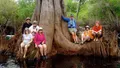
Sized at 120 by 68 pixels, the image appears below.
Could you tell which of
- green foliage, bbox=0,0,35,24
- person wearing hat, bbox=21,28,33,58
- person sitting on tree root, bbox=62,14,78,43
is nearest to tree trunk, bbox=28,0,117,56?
person sitting on tree root, bbox=62,14,78,43

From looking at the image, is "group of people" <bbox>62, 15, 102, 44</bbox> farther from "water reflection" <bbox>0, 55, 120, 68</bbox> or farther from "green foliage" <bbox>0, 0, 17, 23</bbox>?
"green foliage" <bbox>0, 0, 17, 23</bbox>

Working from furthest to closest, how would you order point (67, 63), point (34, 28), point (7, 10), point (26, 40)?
point (7, 10)
point (34, 28)
point (26, 40)
point (67, 63)

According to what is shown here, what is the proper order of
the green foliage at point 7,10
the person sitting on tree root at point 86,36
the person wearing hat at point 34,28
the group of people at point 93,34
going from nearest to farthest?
the person wearing hat at point 34,28 < the person sitting on tree root at point 86,36 < the group of people at point 93,34 < the green foliage at point 7,10

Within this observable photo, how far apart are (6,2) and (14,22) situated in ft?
11.3

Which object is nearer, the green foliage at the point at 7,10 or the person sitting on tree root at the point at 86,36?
the person sitting on tree root at the point at 86,36

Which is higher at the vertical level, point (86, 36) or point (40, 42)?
point (86, 36)

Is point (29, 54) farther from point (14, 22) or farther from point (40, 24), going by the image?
point (14, 22)

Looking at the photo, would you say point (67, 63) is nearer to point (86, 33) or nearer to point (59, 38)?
point (59, 38)

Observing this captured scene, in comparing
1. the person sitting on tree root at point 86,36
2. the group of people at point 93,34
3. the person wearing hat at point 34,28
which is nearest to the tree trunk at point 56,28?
the person sitting on tree root at point 86,36

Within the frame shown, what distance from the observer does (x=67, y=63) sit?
14.6m

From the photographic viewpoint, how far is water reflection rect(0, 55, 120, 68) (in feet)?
45.0

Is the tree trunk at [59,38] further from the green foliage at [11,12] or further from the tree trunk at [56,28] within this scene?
the green foliage at [11,12]

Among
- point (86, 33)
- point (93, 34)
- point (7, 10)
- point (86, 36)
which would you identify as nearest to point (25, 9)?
point (7, 10)

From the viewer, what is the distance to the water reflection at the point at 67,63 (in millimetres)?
13727
